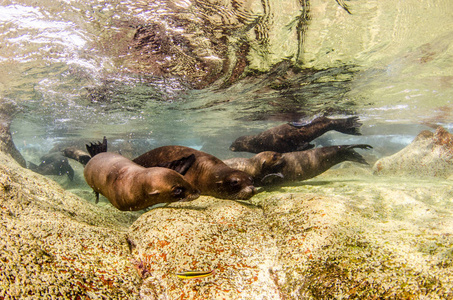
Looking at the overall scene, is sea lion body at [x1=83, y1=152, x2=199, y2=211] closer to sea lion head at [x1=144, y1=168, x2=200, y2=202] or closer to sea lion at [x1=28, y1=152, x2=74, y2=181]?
sea lion head at [x1=144, y1=168, x2=200, y2=202]

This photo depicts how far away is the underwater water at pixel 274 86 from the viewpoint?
88.4 inches

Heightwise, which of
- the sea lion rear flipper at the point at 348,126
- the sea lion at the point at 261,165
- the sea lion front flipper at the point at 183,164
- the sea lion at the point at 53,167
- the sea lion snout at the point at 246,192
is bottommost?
the sea lion at the point at 53,167

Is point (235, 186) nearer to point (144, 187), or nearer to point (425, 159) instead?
point (144, 187)

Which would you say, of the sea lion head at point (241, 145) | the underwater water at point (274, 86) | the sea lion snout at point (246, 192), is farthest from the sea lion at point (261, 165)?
the sea lion head at point (241, 145)

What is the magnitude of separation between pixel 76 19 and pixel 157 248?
6.66 meters

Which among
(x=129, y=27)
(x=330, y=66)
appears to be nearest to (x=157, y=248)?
(x=129, y=27)

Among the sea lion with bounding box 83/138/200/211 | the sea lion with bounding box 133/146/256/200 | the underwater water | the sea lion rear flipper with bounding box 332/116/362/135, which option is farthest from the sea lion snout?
the sea lion rear flipper with bounding box 332/116/362/135

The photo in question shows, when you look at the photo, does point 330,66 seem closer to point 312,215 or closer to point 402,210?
point 402,210

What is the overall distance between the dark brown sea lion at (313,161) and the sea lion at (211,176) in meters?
2.59

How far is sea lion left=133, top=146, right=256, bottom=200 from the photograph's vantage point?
4.25 metres

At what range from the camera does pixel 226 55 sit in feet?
24.1

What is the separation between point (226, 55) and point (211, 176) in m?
4.92

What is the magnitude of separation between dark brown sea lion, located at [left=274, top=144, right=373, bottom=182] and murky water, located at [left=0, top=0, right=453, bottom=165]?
3.51m

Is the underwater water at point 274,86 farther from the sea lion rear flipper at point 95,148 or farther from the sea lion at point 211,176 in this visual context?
the sea lion rear flipper at point 95,148
